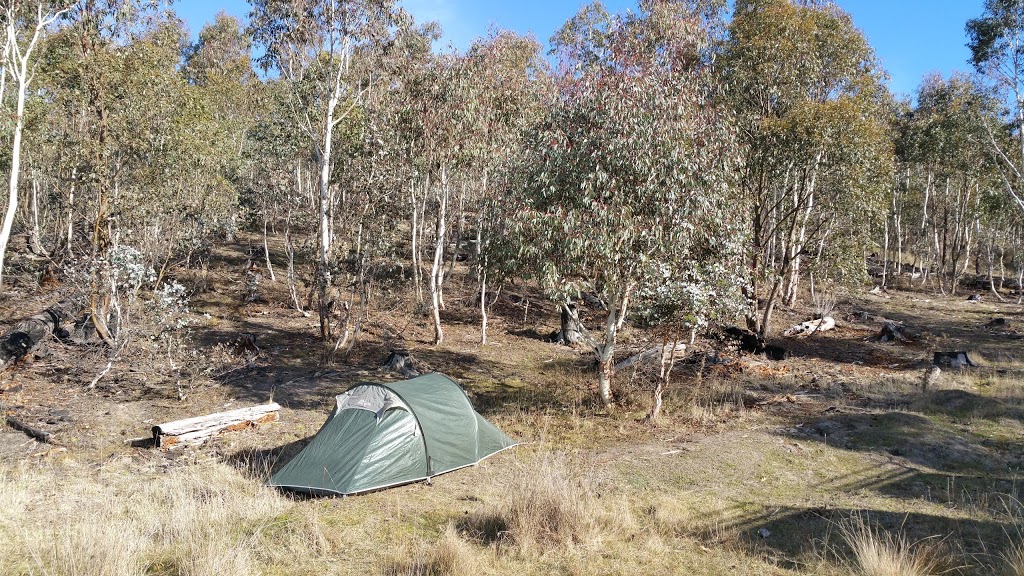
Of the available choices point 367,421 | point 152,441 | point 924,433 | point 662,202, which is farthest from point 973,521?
point 152,441

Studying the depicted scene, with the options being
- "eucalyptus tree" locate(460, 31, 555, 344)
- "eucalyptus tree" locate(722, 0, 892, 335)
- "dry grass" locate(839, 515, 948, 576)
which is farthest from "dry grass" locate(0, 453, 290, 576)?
"eucalyptus tree" locate(722, 0, 892, 335)

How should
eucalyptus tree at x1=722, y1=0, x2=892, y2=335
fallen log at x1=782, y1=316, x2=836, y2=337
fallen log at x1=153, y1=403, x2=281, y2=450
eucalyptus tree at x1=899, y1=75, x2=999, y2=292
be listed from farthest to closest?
1. eucalyptus tree at x1=899, y1=75, x2=999, y2=292
2. fallen log at x1=782, y1=316, x2=836, y2=337
3. eucalyptus tree at x1=722, y1=0, x2=892, y2=335
4. fallen log at x1=153, y1=403, x2=281, y2=450

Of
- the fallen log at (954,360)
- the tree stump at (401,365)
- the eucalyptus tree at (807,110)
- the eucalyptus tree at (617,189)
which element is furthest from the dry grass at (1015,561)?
the fallen log at (954,360)

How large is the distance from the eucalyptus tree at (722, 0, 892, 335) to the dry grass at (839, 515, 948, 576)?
11.4 m

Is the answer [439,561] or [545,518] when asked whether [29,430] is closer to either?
[439,561]

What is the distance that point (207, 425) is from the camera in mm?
11391

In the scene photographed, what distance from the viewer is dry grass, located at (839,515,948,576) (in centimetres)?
619

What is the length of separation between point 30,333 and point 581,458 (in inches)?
536

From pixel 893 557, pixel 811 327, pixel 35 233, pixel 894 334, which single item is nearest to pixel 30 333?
pixel 35 233

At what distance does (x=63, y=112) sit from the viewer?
1702 cm

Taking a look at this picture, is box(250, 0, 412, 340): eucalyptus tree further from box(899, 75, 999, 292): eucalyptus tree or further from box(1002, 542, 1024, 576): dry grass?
box(899, 75, 999, 292): eucalyptus tree

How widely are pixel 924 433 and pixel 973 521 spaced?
155 inches

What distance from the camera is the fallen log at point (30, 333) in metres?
14.2

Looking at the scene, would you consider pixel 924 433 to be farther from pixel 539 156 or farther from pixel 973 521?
pixel 539 156
